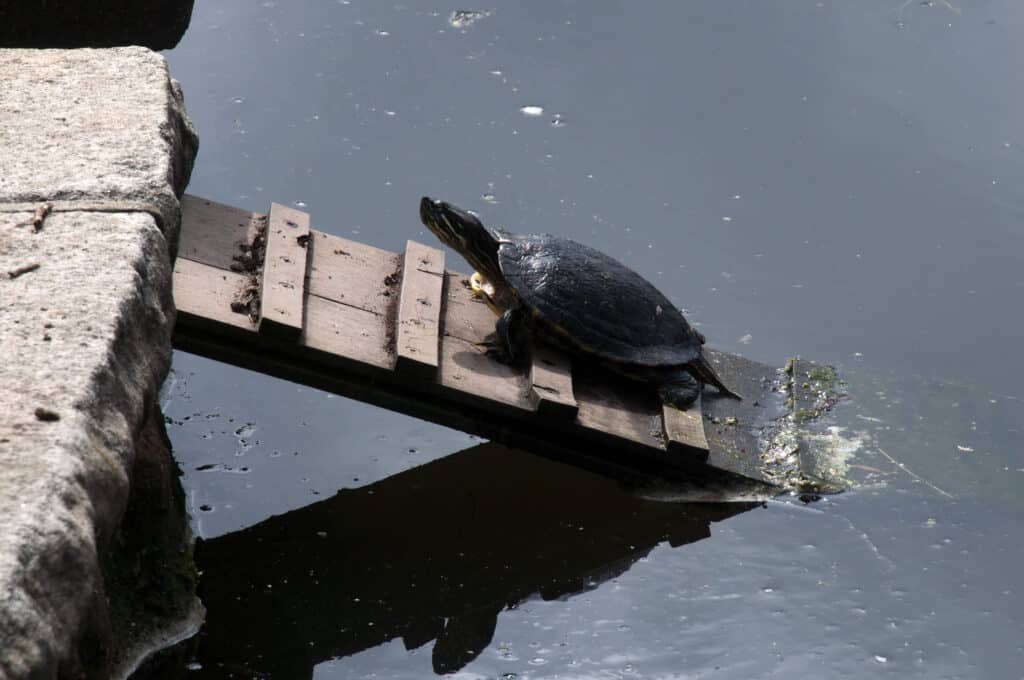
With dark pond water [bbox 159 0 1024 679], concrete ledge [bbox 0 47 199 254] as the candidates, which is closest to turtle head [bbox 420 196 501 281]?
dark pond water [bbox 159 0 1024 679]

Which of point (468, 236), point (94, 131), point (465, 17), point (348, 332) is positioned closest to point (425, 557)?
point (348, 332)

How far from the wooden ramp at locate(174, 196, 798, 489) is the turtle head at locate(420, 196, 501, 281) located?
111mm

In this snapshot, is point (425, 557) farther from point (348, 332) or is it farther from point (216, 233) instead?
point (216, 233)

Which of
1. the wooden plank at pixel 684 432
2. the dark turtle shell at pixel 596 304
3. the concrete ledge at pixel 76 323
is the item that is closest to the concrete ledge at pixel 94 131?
the concrete ledge at pixel 76 323

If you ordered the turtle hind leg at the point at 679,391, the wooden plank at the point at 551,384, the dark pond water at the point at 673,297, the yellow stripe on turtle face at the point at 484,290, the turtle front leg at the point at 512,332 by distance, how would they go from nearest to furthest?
the dark pond water at the point at 673,297
the wooden plank at the point at 551,384
the turtle front leg at the point at 512,332
the turtle hind leg at the point at 679,391
the yellow stripe on turtle face at the point at 484,290

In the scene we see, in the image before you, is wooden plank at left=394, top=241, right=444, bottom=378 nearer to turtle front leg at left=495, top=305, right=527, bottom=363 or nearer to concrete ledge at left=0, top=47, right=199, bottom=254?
turtle front leg at left=495, top=305, right=527, bottom=363

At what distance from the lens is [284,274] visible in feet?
12.8

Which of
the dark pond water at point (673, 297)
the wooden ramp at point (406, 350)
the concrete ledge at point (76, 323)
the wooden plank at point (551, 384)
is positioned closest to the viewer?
the concrete ledge at point (76, 323)

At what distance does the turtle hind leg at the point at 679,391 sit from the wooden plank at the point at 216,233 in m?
1.52

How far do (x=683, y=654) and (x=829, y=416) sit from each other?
1416 mm

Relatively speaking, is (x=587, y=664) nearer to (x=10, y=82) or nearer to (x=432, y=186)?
(x=10, y=82)

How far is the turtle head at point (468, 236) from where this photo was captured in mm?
4418

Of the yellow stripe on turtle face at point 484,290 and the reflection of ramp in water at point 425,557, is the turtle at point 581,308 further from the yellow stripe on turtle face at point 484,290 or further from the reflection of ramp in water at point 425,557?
the reflection of ramp in water at point 425,557

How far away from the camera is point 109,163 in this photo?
3.03m
